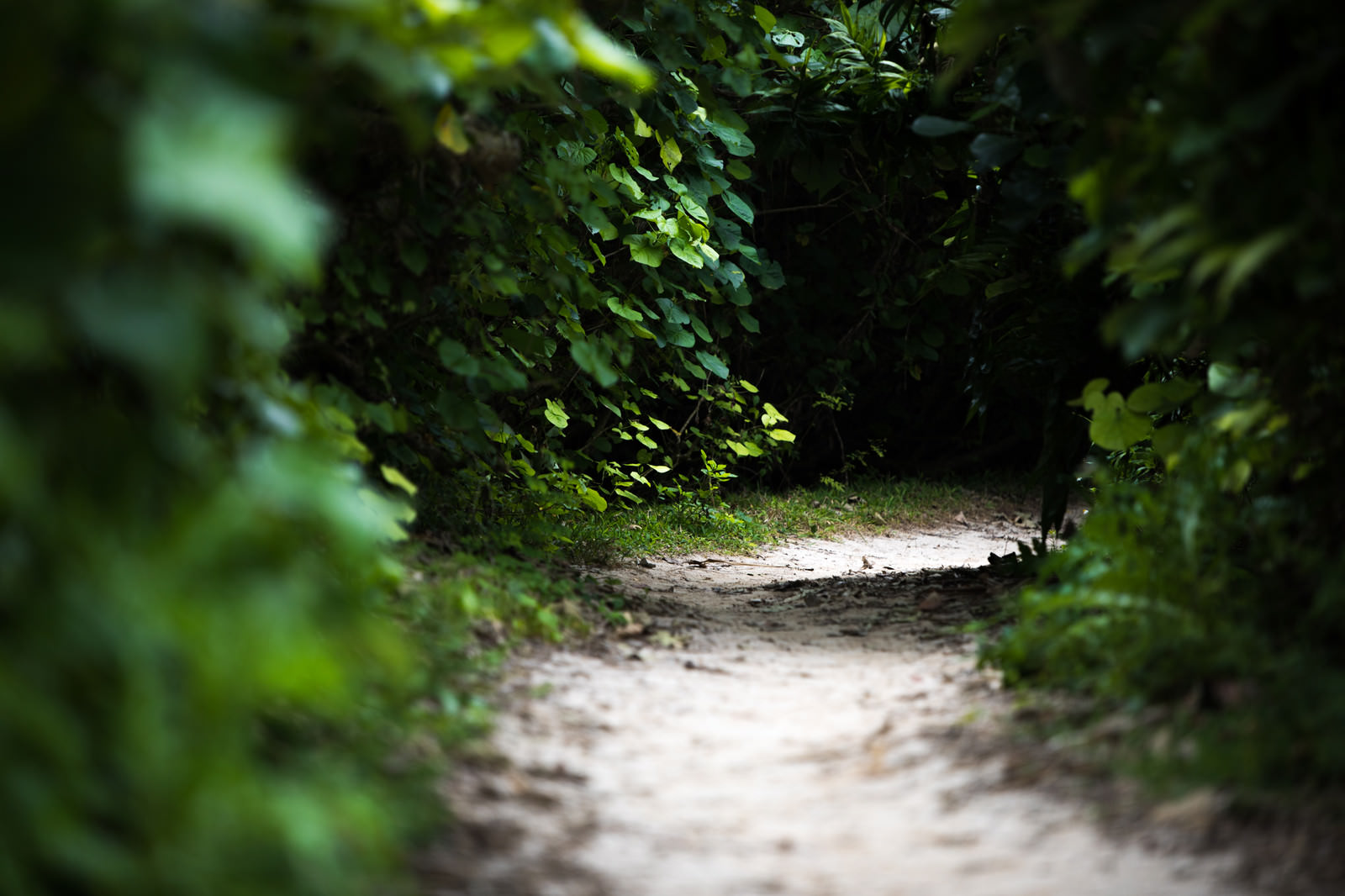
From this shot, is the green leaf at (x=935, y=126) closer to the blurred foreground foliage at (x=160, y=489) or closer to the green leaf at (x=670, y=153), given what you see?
the blurred foreground foliage at (x=160, y=489)

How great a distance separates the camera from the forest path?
1830 mm

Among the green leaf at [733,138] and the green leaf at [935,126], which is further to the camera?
the green leaf at [733,138]

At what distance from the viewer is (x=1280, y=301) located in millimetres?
2336

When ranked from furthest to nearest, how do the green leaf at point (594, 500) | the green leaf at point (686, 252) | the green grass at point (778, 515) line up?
the green grass at point (778, 515) < the green leaf at point (686, 252) < the green leaf at point (594, 500)

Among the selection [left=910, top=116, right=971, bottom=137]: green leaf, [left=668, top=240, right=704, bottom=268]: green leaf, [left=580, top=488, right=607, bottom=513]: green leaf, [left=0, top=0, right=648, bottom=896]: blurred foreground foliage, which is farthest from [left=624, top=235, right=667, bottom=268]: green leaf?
[left=0, top=0, right=648, bottom=896]: blurred foreground foliage

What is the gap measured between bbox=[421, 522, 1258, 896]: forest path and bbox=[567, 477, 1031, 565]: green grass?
2.01 m

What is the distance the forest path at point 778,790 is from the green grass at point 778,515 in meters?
2.01

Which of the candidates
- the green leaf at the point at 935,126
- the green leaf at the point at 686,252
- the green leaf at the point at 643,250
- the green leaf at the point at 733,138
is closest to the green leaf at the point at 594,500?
the green leaf at the point at 643,250

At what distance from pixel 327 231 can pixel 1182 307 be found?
225 centimetres

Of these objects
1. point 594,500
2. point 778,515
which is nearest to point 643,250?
point 594,500

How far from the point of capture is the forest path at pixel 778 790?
1.83 m

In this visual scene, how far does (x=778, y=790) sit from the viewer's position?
2287mm

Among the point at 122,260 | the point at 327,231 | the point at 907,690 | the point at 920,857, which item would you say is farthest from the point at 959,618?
the point at 122,260

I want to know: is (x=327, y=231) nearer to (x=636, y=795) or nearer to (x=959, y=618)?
(x=636, y=795)
